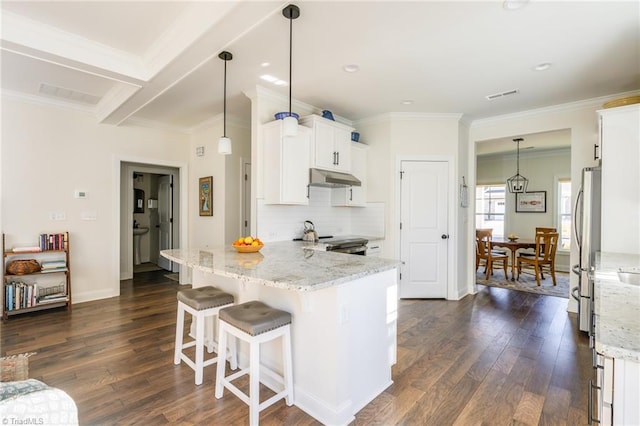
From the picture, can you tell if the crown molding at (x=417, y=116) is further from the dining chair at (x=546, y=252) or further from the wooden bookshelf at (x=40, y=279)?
the wooden bookshelf at (x=40, y=279)

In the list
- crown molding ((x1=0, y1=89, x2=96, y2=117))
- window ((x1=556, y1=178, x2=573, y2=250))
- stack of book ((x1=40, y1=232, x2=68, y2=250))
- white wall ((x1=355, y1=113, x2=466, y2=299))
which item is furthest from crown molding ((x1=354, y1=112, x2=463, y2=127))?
stack of book ((x1=40, y1=232, x2=68, y2=250))

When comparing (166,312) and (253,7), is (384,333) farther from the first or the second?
(166,312)

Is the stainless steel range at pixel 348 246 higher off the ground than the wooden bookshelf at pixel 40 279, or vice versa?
the stainless steel range at pixel 348 246

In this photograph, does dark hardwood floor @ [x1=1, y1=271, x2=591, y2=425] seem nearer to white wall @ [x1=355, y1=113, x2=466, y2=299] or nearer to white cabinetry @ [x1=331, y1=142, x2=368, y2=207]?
white wall @ [x1=355, y1=113, x2=466, y2=299]

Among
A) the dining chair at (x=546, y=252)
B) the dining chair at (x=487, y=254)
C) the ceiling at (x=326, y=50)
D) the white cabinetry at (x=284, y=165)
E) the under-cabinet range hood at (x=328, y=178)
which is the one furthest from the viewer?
the dining chair at (x=487, y=254)

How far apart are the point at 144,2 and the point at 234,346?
102 inches

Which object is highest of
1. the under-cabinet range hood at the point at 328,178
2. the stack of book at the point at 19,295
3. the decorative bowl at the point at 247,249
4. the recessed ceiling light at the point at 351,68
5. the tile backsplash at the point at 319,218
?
the recessed ceiling light at the point at 351,68

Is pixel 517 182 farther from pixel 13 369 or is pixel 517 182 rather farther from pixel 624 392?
pixel 13 369

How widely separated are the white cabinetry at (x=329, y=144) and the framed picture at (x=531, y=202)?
17.1 feet

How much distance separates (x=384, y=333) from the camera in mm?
2221

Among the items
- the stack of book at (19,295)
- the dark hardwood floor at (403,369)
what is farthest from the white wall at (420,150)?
the stack of book at (19,295)

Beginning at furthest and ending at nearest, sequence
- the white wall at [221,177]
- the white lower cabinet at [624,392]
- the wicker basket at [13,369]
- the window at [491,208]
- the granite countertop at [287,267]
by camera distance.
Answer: the window at [491,208] → the white wall at [221,177] → the granite countertop at [287,267] → the wicker basket at [13,369] → the white lower cabinet at [624,392]

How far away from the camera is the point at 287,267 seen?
2.09 m

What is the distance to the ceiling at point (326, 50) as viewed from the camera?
7.14 ft
